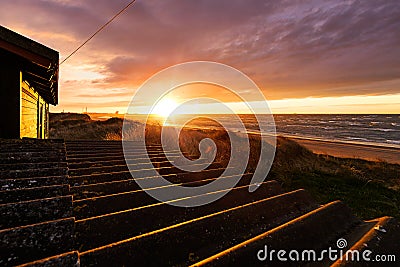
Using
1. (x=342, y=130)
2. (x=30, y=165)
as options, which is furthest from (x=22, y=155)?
(x=342, y=130)

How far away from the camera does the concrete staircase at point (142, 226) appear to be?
3.94 feet

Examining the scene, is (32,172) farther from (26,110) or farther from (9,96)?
(26,110)

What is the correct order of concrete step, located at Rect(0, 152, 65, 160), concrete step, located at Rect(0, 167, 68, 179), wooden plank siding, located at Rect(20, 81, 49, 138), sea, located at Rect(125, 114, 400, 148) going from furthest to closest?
sea, located at Rect(125, 114, 400, 148) < wooden plank siding, located at Rect(20, 81, 49, 138) < concrete step, located at Rect(0, 152, 65, 160) < concrete step, located at Rect(0, 167, 68, 179)

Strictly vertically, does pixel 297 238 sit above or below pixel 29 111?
below

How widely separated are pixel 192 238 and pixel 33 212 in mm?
1174

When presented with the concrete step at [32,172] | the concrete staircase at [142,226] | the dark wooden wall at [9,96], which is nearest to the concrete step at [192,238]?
the concrete staircase at [142,226]

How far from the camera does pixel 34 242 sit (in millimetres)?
1188

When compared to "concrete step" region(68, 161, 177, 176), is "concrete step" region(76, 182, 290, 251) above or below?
below

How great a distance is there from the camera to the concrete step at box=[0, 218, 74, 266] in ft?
3.63

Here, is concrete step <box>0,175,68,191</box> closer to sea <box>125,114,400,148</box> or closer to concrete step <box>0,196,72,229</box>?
concrete step <box>0,196,72,229</box>

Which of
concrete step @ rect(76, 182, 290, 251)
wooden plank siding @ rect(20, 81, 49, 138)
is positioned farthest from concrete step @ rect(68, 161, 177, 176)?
wooden plank siding @ rect(20, 81, 49, 138)

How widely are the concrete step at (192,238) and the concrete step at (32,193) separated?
1012 mm

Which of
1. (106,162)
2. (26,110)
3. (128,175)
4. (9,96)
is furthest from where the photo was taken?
(26,110)

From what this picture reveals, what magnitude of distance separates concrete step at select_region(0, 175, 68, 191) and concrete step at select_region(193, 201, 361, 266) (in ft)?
5.93
